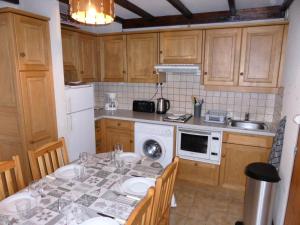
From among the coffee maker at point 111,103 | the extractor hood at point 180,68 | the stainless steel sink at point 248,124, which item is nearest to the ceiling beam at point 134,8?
the extractor hood at point 180,68

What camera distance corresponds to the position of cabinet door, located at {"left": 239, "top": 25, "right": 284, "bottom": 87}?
8.36ft

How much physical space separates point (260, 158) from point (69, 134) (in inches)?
93.8

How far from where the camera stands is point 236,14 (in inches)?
111

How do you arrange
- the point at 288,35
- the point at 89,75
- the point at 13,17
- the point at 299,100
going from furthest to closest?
1. the point at 89,75
2. the point at 288,35
3. the point at 13,17
4. the point at 299,100

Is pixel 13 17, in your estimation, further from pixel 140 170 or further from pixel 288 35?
pixel 288 35

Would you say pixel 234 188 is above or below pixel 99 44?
below

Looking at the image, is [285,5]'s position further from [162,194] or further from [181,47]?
[162,194]

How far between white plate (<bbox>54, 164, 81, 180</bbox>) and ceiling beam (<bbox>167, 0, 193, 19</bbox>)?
192 centimetres

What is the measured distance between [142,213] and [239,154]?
6.66 feet

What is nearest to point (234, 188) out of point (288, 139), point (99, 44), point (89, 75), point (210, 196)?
point (210, 196)

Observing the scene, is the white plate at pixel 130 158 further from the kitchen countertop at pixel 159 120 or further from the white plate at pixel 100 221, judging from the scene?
the kitchen countertop at pixel 159 120

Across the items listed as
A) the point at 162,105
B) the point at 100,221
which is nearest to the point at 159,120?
the point at 162,105

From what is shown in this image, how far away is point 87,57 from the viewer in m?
3.30

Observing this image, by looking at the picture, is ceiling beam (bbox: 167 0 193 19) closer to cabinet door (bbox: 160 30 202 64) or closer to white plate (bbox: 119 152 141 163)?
cabinet door (bbox: 160 30 202 64)
